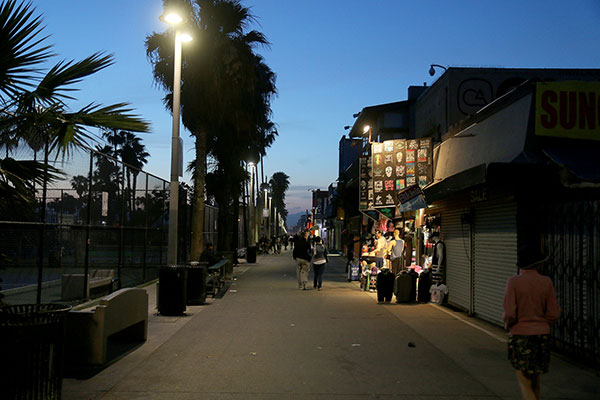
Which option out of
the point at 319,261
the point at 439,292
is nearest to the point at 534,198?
the point at 439,292

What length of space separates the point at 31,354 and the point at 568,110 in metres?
9.37

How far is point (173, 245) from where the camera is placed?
46.2ft

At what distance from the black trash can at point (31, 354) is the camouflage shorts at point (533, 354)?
172 inches

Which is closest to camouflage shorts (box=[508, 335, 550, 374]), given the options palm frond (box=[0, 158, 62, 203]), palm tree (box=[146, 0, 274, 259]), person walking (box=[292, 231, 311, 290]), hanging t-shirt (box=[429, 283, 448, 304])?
palm frond (box=[0, 158, 62, 203])

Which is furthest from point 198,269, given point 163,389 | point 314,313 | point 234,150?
point 234,150

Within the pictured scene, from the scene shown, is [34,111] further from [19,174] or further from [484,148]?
[484,148]

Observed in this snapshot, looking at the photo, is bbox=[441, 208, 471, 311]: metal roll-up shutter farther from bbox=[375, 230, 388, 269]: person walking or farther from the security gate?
the security gate

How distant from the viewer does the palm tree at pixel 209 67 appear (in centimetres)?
2169

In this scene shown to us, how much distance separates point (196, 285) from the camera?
14945 mm

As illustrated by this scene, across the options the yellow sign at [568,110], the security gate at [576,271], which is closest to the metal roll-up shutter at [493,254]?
the security gate at [576,271]

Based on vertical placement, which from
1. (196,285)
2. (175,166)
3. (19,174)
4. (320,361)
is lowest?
(320,361)

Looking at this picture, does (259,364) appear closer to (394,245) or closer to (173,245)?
(173,245)

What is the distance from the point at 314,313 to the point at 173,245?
384 cm

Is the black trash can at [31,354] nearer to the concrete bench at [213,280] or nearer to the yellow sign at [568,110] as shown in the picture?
the yellow sign at [568,110]
